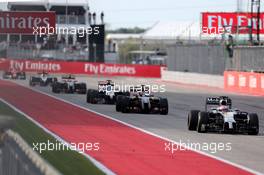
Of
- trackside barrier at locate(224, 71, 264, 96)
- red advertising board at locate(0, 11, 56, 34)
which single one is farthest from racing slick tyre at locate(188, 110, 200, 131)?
trackside barrier at locate(224, 71, 264, 96)

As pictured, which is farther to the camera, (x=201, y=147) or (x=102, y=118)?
(x=102, y=118)

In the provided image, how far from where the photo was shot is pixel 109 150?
1611 centimetres

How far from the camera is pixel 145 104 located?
26469 millimetres

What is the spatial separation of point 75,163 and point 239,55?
37220 millimetres

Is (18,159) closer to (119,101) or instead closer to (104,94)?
(119,101)

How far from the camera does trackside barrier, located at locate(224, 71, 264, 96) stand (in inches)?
1637

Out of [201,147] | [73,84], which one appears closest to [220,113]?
[201,147]

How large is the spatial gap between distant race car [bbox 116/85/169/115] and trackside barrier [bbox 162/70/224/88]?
23.5 metres

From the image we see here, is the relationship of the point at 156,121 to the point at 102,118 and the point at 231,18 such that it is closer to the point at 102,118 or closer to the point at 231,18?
the point at 102,118

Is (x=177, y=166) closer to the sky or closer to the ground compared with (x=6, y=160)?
closer to the ground

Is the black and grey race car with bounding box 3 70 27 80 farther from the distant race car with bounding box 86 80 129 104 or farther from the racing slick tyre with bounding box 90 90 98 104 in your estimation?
the racing slick tyre with bounding box 90 90 98 104

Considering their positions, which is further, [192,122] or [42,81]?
[42,81]

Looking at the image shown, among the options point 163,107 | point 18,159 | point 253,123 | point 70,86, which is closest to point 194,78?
point 70,86

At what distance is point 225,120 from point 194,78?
37.7 metres
